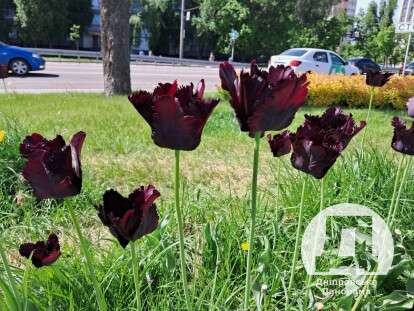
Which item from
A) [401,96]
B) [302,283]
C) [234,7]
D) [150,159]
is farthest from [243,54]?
[302,283]

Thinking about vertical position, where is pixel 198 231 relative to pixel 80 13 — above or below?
below

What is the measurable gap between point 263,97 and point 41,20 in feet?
129

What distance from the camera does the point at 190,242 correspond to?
2.19m

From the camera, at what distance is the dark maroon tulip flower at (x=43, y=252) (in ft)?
4.07

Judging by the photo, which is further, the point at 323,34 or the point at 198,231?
the point at 323,34

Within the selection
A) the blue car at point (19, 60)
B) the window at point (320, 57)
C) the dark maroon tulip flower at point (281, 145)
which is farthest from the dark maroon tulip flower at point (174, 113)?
the window at point (320, 57)

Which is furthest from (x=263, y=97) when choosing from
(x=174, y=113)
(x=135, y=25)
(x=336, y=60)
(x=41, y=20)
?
(x=135, y=25)

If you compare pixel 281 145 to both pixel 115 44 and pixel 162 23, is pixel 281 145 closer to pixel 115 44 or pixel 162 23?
pixel 115 44

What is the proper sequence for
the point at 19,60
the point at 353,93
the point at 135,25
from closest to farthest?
the point at 353,93 < the point at 19,60 < the point at 135,25

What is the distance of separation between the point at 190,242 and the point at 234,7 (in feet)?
130

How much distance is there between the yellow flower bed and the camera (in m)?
10.4

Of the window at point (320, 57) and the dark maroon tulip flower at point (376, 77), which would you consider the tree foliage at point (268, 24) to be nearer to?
the window at point (320, 57)

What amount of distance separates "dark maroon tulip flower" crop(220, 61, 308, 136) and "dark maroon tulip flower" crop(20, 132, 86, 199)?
1.26ft

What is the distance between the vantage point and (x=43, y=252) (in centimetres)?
127
